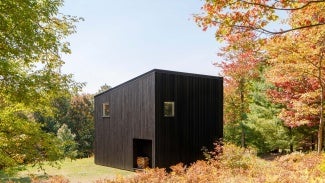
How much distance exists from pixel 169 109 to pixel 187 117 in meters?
1.20

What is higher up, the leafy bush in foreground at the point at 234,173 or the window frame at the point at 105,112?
the window frame at the point at 105,112

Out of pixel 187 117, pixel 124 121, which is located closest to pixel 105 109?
pixel 124 121

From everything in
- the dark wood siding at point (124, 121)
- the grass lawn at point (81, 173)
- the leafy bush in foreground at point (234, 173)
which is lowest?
the grass lawn at point (81, 173)

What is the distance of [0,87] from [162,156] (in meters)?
9.92

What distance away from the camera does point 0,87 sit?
30.2 feet

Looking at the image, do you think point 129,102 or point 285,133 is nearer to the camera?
point 129,102

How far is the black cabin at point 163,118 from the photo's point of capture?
17545mm

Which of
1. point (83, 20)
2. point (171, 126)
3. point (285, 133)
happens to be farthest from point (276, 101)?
point (83, 20)

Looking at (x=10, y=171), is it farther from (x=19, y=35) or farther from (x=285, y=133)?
(x=285, y=133)

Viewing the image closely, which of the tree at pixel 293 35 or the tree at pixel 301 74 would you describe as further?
the tree at pixel 301 74

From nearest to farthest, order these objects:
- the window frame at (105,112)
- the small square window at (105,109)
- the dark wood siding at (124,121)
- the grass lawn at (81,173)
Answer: the grass lawn at (81,173)
the dark wood siding at (124,121)
the window frame at (105,112)
the small square window at (105,109)

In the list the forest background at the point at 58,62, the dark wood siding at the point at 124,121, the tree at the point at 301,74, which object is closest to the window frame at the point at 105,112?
the dark wood siding at the point at 124,121

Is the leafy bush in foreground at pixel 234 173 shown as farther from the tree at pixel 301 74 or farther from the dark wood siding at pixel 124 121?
the dark wood siding at pixel 124 121

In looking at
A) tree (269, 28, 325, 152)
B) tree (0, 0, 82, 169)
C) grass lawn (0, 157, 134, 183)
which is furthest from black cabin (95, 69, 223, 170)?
tree (0, 0, 82, 169)
